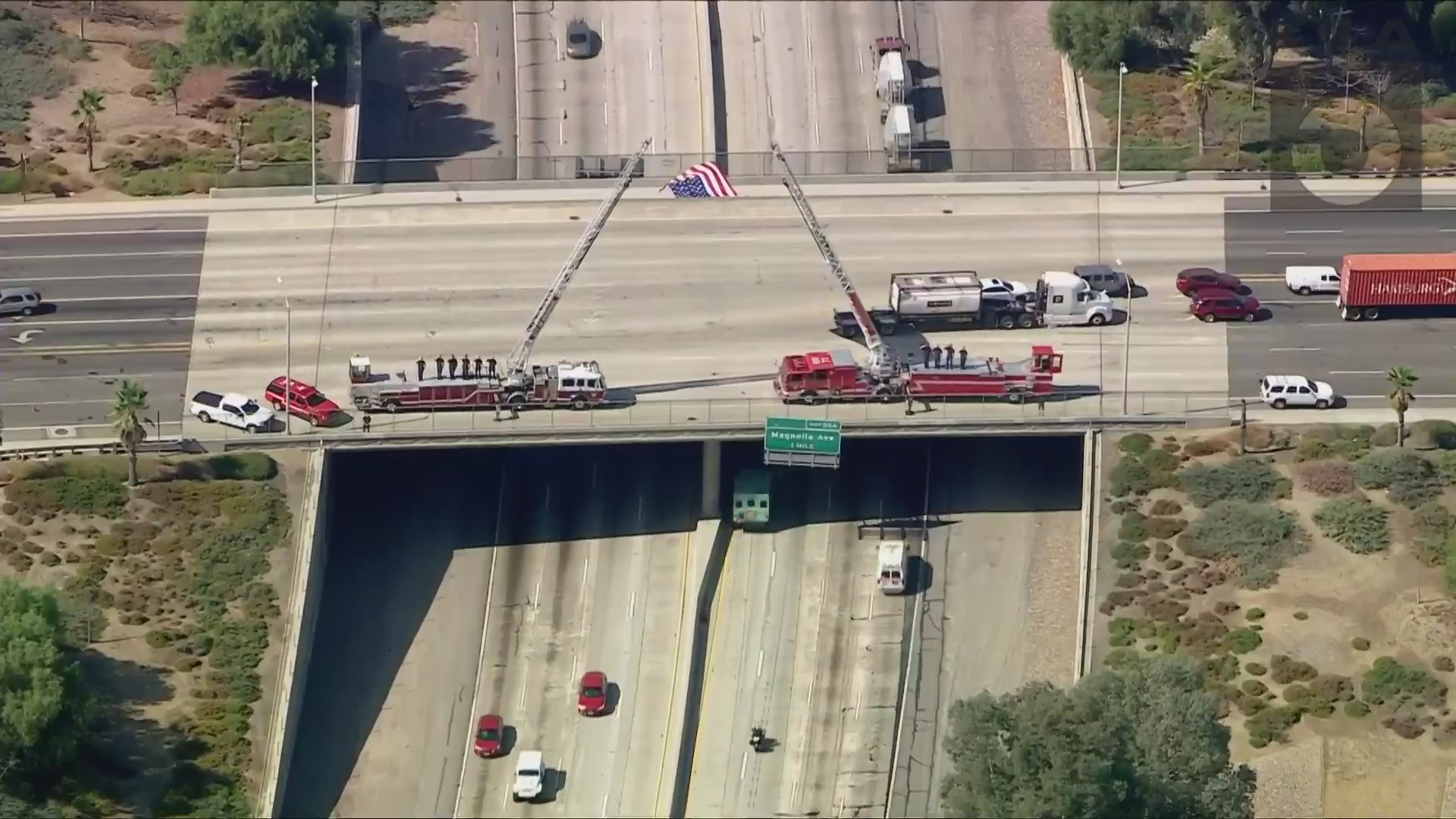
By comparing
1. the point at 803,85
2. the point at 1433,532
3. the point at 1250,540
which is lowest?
the point at 1250,540

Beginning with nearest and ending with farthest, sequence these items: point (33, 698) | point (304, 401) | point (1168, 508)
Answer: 1. point (33, 698)
2. point (1168, 508)
3. point (304, 401)

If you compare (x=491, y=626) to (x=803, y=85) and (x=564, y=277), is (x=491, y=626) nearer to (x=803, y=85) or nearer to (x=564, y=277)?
(x=564, y=277)

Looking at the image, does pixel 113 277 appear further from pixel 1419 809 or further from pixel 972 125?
pixel 1419 809

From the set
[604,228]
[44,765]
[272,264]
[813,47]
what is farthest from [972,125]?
[44,765]

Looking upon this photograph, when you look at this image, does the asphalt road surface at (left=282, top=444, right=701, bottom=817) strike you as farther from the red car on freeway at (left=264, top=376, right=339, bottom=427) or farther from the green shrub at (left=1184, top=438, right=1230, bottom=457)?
the green shrub at (left=1184, top=438, right=1230, bottom=457)

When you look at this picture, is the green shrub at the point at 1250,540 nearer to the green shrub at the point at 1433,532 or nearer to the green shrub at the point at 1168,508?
the green shrub at the point at 1168,508

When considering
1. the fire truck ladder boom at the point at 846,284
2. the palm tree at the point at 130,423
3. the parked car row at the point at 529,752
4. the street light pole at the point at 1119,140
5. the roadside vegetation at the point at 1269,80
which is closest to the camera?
the parked car row at the point at 529,752

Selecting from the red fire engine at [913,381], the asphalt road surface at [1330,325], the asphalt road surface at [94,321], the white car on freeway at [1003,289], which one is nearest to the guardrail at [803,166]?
the asphalt road surface at [1330,325]

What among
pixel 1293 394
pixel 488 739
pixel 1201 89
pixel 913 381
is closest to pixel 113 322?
pixel 488 739
